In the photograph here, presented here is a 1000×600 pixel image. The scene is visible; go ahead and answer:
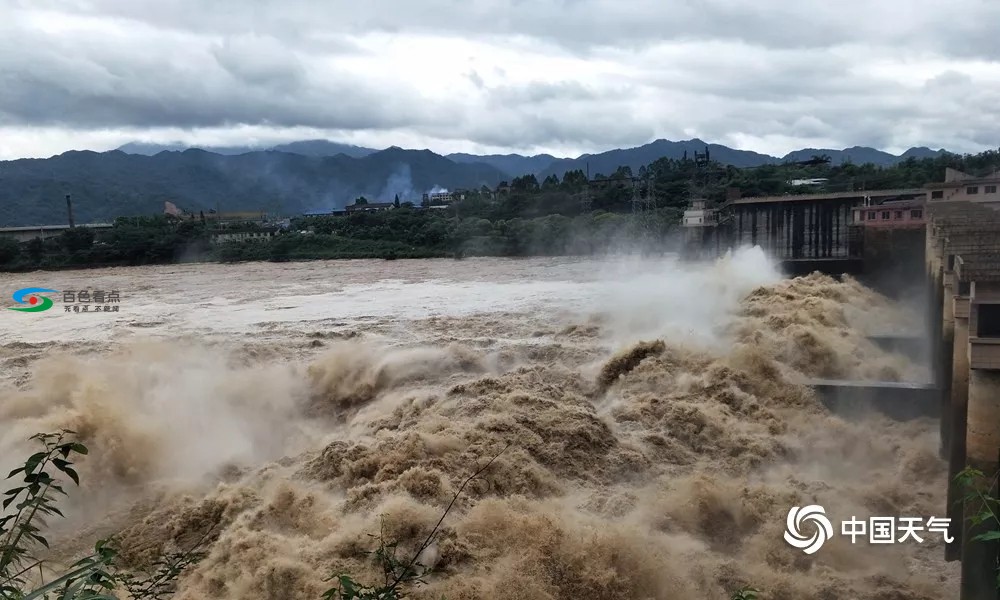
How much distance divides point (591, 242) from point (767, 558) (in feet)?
140

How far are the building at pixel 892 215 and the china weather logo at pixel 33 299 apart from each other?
99.8 feet

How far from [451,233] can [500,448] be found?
141 feet

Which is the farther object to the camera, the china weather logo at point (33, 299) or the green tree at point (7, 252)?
the green tree at point (7, 252)

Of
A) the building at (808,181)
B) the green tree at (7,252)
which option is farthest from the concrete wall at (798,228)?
the green tree at (7,252)

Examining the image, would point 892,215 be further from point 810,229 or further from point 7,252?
point 7,252

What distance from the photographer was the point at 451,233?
5188 centimetres

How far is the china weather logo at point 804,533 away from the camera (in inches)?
307

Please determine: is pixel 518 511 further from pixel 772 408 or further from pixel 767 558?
pixel 772 408

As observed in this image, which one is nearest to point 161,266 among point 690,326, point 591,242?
point 591,242

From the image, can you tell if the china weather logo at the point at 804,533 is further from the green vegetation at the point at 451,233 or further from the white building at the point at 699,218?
the green vegetation at the point at 451,233

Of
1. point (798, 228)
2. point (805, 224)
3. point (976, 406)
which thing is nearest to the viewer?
point (976, 406)

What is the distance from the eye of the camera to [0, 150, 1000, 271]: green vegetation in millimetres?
48688

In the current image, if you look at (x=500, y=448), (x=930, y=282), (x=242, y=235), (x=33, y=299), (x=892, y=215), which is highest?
(x=892, y=215)

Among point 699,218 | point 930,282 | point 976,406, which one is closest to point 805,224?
point 699,218
